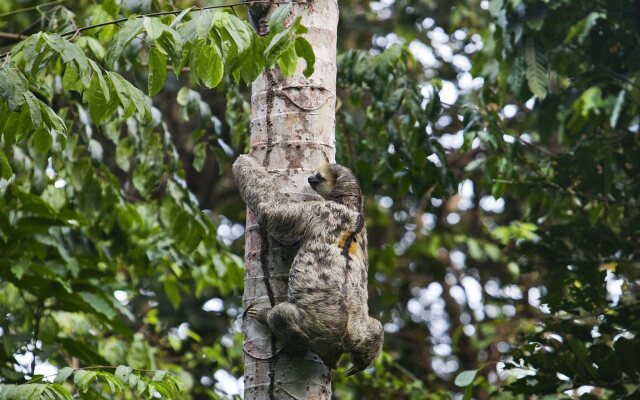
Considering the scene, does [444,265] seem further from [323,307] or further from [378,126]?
[323,307]

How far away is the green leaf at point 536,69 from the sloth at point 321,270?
105 inches

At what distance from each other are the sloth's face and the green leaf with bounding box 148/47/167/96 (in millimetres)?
983

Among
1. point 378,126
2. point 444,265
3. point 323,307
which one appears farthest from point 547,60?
point 444,265

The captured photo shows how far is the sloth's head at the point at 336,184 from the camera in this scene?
4.67 meters

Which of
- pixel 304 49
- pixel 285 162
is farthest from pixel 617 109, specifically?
pixel 304 49

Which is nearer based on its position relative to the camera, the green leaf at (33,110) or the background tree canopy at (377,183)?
the green leaf at (33,110)

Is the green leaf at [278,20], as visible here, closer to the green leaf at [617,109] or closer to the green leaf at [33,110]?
the green leaf at [33,110]

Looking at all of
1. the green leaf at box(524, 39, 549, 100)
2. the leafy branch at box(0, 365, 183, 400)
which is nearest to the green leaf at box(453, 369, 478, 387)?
the leafy branch at box(0, 365, 183, 400)

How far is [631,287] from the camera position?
7984mm

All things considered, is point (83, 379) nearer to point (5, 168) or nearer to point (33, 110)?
point (5, 168)

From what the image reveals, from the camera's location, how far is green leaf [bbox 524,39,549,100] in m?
6.91

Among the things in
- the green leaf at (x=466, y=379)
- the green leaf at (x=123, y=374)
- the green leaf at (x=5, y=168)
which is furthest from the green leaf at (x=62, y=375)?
the green leaf at (x=466, y=379)

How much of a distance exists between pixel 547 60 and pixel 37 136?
442cm

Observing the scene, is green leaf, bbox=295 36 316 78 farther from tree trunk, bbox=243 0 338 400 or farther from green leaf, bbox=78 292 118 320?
green leaf, bbox=78 292 118 320
